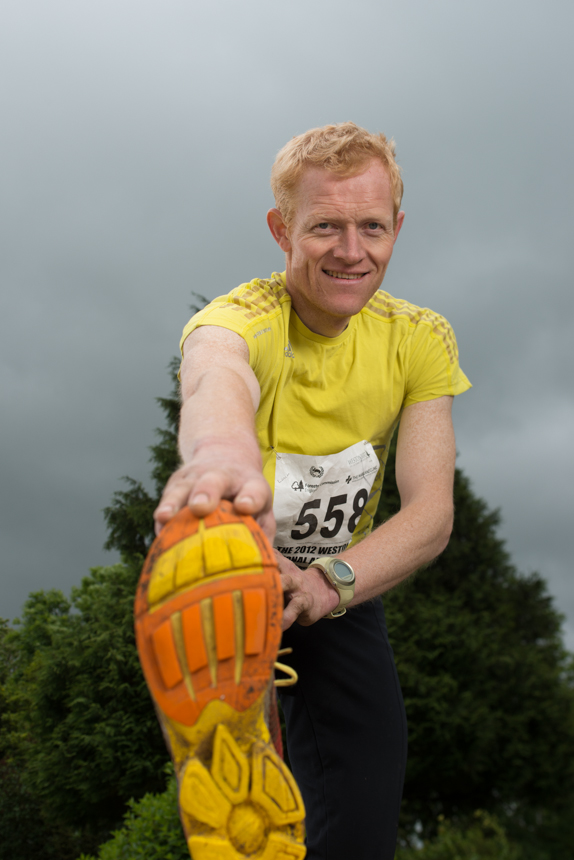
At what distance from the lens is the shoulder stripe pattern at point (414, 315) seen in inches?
116

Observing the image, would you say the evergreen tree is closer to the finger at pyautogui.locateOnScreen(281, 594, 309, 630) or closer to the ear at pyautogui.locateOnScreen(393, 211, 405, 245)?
the ear at pyautogui.locateOnScreen(393, 211, 405, 245)

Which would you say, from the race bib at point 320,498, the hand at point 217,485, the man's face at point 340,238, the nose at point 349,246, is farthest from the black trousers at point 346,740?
the hand at point 217,485

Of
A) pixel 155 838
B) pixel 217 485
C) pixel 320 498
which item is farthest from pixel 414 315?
pixel 155 838

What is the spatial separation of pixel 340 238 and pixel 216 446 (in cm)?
126

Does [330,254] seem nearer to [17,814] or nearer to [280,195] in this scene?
[280,195]

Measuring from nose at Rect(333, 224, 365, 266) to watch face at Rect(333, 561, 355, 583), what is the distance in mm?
1041

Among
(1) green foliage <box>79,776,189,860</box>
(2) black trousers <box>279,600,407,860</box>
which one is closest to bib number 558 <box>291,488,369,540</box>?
(2) black trousers <box>279,600,407,860</box>

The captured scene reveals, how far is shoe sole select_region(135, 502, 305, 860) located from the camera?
4.21 ft

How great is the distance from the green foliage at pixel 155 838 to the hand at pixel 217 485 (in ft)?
19.6

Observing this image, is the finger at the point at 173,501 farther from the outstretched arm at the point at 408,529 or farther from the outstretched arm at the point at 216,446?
the outstretched arm at the point at 408,529

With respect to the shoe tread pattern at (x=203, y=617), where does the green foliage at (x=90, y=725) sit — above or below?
above

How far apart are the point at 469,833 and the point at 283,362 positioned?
9642mm

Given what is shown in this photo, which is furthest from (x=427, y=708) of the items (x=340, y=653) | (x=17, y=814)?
(x=340, y=653)

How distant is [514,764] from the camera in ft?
35.7
